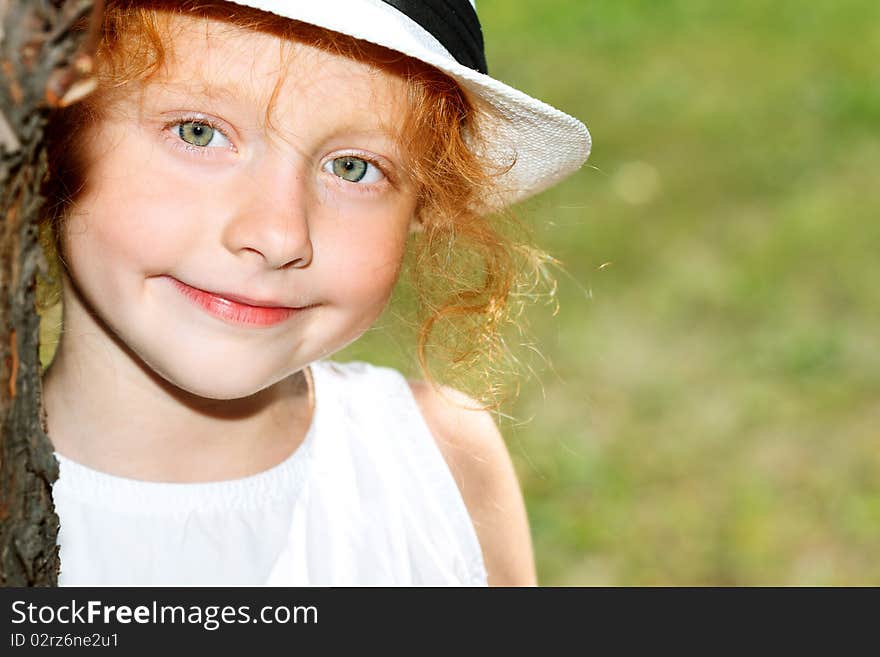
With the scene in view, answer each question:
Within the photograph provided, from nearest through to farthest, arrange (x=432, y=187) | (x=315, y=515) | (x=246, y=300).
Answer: (x=246, y=300) < (x=432, y=187) < (x=315, y=515)

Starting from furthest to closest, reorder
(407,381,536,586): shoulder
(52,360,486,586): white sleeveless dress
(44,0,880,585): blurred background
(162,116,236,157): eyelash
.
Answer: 1. (44,0,880,585): blurred background
2. (407,381,536,586): shoulder
3. (52,360,486,586): white sleeveless dress
4. (162,116,236,157): eyelash

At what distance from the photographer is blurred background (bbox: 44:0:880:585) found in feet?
12.8

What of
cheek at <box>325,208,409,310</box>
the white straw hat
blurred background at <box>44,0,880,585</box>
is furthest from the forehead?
blurred background at <box>44,0,880,585</box>

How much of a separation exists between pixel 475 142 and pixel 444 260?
0.30 metres

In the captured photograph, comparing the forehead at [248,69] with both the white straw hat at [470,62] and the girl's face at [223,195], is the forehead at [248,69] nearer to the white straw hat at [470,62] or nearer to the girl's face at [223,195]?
the girl's face at [223,195]

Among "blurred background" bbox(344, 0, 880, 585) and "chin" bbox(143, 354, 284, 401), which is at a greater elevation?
"blurred background" bbox(344, 0, 880, 585)

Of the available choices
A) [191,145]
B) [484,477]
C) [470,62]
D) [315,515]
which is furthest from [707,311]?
[191,145]

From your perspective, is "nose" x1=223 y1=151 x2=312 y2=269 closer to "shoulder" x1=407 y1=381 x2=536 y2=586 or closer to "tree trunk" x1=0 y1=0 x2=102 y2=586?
"tree trunk" x1=0 y1=0 x2=102 y2=586

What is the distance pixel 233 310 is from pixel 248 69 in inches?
15.3

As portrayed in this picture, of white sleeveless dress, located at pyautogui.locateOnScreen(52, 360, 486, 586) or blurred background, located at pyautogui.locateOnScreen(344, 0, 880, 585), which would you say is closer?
white sleeveless dress, located at pyautogui.locateOnScreen(52, 360, 486, 586)

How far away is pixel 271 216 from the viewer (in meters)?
1.78

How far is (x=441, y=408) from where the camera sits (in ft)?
8.71

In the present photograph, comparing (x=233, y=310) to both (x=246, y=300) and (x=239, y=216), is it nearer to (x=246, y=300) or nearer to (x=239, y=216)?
(x=246, y=300)
